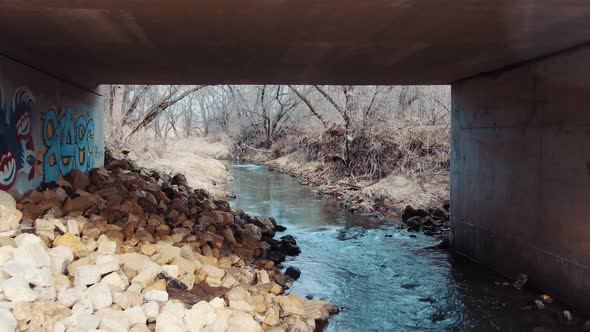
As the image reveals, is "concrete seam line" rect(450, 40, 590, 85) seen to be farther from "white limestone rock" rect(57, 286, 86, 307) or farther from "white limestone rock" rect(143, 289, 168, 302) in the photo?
"white limestone rock" rect(57, 286, 86, 307)

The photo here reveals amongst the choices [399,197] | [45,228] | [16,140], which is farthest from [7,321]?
[399,197]

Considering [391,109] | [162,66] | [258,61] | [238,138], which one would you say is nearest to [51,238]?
[162,66]

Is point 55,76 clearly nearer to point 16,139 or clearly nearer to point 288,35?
point 16,139

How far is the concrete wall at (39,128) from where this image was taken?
6277mm

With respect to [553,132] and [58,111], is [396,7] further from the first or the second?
[58,111]

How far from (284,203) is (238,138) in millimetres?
24928

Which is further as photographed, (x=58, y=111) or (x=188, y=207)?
(x=188, y=207)

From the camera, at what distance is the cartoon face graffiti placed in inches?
242

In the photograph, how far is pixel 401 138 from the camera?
57.2 ft

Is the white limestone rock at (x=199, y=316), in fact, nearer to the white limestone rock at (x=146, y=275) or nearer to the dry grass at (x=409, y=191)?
the white limestone rock at (x=146, y=275)

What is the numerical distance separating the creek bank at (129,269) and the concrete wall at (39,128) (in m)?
0.30

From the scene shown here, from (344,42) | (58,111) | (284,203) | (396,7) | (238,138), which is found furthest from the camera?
(238,138)

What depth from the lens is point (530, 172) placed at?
6562 mm

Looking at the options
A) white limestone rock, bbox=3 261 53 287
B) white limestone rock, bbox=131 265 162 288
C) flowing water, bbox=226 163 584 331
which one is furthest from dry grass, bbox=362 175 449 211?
white limestone rock, bbox=3 261 53 287
